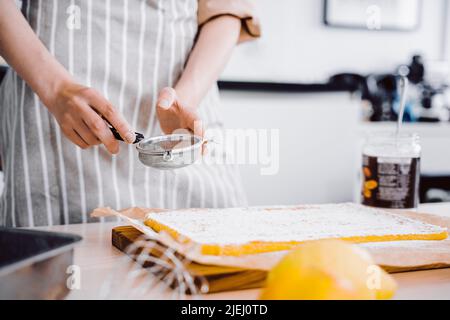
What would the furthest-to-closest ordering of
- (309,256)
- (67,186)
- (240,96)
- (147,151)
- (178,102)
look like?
(240,96) → (67,186) → (178,102) → (147,151) → (309,256)

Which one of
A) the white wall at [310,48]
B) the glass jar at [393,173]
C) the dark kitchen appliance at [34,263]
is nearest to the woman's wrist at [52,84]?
the dark kitchen appliance at [34,263]

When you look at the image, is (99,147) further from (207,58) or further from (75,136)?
(207,58)

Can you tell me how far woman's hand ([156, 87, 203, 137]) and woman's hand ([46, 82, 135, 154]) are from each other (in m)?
0.08

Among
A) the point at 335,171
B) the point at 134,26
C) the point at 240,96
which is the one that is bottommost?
the point at 335,171

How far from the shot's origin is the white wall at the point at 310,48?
8.41 ft

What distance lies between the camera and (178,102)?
90 centimetres

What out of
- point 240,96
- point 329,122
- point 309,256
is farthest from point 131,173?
point 329,122

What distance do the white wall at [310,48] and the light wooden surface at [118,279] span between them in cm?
184

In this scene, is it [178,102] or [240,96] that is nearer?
[178,102]

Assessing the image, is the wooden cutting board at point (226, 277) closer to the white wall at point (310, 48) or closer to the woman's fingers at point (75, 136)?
the woman's fingers at point (75, 136)

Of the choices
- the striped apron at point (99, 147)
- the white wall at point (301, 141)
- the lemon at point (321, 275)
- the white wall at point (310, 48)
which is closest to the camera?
the lemon at point (321, 275)

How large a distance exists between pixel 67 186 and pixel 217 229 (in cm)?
44

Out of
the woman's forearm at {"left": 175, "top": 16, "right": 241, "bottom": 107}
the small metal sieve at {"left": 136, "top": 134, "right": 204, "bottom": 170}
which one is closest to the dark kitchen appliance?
the small metal sieve at {"left": 136, "top": 134, "right": 204, "bottom": 170}
